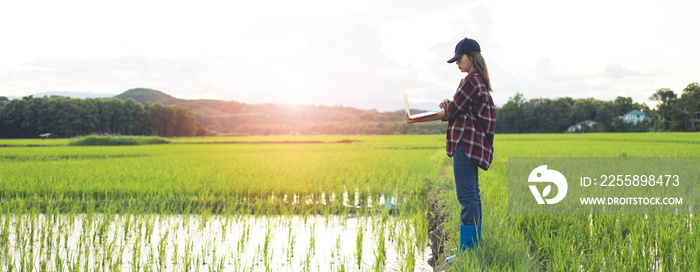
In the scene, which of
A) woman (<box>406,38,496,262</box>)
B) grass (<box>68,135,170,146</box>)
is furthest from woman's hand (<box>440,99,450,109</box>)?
grass (<box>68,135,170,146</box>)

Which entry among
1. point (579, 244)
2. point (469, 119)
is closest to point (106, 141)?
point (469, 119)

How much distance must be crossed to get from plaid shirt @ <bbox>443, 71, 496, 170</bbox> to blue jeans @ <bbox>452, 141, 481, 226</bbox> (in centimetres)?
4

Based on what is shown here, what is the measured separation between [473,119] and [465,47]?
43cm

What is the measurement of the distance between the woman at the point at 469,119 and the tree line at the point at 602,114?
123ft

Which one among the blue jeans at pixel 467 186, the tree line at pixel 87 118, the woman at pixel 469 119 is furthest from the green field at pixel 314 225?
the tree line at pixel 87 118

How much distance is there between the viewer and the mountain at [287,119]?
57081mm

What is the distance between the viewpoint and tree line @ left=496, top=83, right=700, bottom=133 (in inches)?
1275

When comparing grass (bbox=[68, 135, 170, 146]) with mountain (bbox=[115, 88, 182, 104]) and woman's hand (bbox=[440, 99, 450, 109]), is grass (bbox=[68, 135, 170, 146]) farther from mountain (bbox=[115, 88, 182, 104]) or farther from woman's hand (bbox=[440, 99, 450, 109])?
mountain (bbox=[115, 88, 182, 104])

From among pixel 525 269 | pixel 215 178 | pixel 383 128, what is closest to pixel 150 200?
pixel 215 178

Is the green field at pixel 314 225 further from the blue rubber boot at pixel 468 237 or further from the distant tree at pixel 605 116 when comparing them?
the distant tree at pixel 605 116

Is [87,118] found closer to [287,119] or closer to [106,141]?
[106,141]

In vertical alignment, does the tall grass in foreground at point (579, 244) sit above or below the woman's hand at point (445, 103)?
below

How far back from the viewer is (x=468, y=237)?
2689 millimetres

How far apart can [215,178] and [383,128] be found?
164ft
